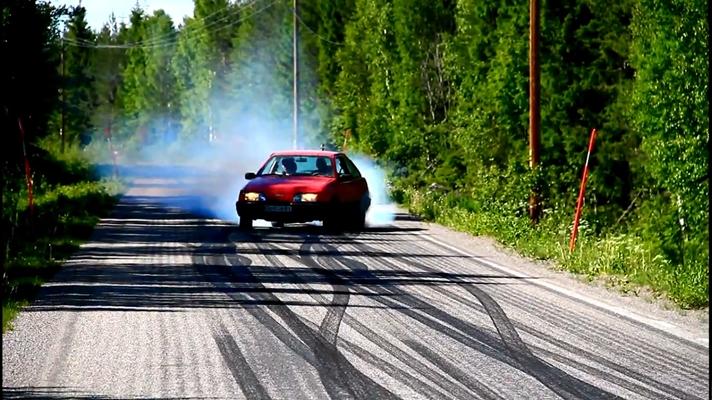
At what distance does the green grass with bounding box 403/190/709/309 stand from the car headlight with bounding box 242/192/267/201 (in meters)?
3.83

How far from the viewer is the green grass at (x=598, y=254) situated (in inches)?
563

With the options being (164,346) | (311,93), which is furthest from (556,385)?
(311,93)

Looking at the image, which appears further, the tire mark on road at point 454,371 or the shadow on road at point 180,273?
the shadow on road at point 180,273

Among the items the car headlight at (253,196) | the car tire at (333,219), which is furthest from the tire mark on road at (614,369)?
the car headlight at (253,196)

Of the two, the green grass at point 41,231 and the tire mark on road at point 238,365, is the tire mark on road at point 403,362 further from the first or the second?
the green grass at point 41,231

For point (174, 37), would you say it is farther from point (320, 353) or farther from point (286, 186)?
point (320, 353)

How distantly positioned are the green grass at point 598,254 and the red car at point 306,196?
2156 millimetres

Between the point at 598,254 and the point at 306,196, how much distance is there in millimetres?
7775

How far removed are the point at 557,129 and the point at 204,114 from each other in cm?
9209

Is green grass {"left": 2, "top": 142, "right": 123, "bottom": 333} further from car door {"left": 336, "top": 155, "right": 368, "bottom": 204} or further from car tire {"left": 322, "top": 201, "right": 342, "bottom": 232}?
car door {"left": 336, "top": 155, "right": 368, "bottom": 204}

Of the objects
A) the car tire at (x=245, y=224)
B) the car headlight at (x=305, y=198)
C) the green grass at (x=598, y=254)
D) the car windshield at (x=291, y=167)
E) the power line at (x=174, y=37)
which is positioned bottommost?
the car tire at (x=245, y=224)

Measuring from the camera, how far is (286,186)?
24609mm

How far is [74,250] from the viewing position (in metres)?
20.4

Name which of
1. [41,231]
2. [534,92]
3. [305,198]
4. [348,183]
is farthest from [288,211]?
[534,92]
